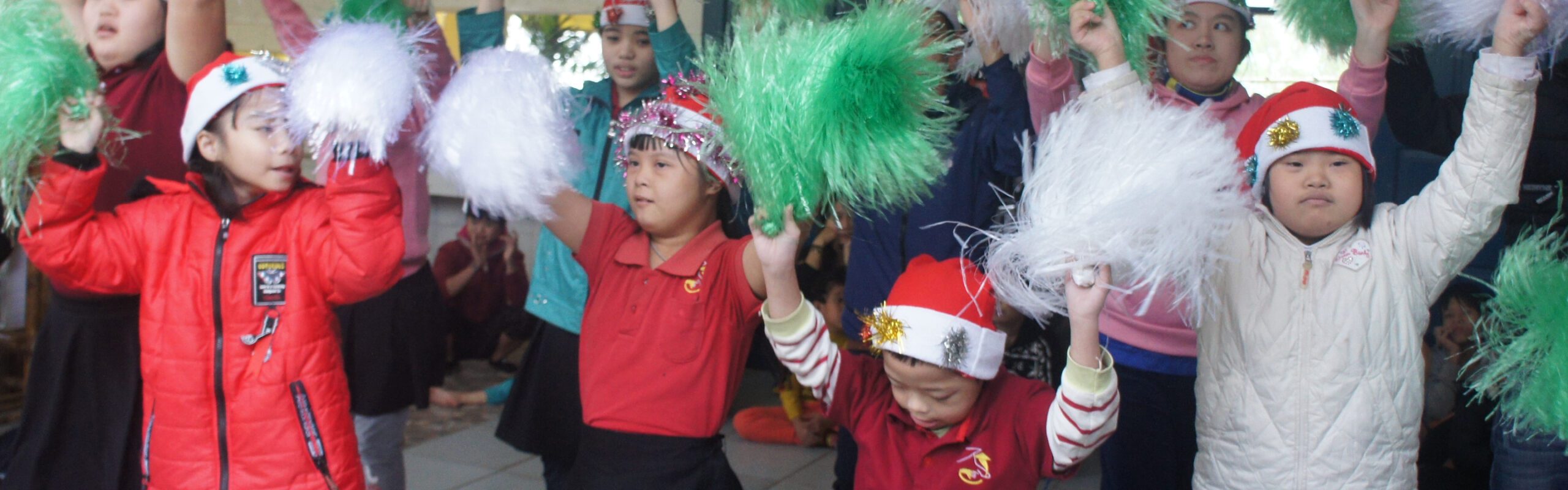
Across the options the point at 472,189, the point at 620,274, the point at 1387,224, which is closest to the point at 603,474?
the point at 620,274

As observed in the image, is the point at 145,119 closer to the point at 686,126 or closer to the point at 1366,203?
the point at 686,126

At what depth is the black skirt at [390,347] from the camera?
3.11m

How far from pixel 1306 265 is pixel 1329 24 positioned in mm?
700

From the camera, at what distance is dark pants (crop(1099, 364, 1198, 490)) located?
2445 millimetres

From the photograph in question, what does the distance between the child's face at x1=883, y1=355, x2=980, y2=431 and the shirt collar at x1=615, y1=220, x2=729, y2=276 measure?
435 mm

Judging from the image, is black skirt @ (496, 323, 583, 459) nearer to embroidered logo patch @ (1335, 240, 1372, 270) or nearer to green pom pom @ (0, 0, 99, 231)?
green pom pom @ (0, 0, 99, 231)

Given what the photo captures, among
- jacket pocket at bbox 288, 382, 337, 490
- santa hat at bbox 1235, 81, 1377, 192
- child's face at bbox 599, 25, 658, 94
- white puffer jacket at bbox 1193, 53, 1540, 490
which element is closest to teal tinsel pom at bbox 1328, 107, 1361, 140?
santa hat at bbox 1235, 81, 1377, 192

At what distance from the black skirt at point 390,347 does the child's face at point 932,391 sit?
5.30 ft

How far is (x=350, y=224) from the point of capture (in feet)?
6.91

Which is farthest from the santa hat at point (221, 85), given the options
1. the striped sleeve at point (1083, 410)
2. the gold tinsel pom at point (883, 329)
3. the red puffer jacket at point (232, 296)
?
the striped sleeve at point (1083, 410)

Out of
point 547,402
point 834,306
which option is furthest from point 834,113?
point 834,306

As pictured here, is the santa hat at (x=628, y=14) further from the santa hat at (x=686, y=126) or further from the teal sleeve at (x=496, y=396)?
the teal sleeve at (x=496, y=396)

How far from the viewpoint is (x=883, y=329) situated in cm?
204

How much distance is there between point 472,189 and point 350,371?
1.44 m
